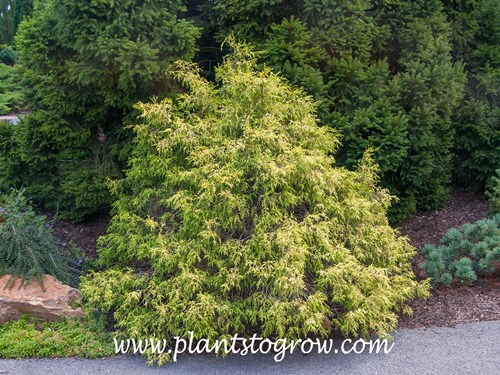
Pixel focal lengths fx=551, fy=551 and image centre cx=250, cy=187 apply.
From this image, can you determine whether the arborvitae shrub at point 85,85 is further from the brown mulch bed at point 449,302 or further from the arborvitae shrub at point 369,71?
the brown mulch bed at point 449,302

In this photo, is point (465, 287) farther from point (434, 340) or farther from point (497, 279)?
point (434, 340)

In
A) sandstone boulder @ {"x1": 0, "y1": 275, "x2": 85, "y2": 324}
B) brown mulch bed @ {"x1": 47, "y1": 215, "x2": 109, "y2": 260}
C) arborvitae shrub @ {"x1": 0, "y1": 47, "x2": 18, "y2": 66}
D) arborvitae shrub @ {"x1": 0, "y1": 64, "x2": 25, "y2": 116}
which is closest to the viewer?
sandstone boulder @ {"x1": 0, "y1": 275, "x2": 85, "y2": 324}

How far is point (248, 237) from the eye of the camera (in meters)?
3.92

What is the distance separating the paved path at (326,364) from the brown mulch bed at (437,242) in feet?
1.25

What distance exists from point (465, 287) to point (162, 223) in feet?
8.59

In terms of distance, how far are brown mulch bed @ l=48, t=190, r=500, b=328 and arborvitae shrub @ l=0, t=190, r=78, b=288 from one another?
0.62 meters

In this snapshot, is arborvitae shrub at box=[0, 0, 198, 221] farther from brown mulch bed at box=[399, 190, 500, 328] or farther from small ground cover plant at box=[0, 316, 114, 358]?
brown mulch bed at box=[399, 190, 500, 328]

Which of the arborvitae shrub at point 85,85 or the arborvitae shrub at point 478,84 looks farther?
the arborvitae shrub at point 478,84

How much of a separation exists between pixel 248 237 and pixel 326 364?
1.01m

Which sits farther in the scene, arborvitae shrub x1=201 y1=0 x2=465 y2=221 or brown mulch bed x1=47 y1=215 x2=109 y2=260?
brown mulch bed x1=47 y1=215 x2=109 y2=260

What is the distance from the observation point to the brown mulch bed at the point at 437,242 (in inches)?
169

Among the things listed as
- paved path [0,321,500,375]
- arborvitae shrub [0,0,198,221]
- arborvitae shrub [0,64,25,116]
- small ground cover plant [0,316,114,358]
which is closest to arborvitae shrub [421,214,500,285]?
paved path [0,321,500,375]

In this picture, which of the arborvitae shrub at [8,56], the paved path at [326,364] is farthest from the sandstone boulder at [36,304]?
the arborvitae shrub at [8,56]

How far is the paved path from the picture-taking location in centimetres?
362
